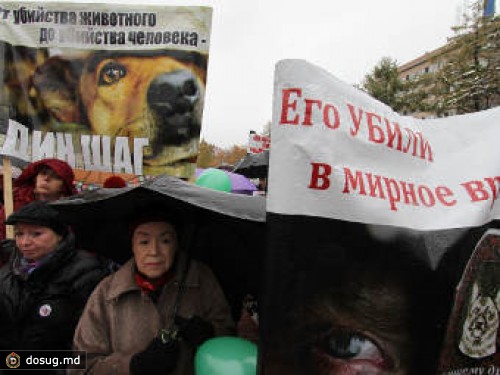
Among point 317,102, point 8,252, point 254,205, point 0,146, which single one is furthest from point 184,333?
point 0,146

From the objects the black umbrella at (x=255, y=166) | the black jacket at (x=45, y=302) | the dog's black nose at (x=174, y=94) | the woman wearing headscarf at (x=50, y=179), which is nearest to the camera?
the black jacket at (x=45, y=302)

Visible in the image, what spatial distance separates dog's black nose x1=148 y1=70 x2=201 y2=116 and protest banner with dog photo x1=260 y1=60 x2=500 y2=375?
7.81ft

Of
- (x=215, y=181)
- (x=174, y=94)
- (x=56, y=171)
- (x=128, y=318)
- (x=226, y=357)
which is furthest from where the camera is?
(x=215, y=181)

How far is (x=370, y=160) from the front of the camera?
1493 mm

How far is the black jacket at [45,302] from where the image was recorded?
211 centimetres

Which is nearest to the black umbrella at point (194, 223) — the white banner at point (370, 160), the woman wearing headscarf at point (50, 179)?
the white banner at point (370, 160)

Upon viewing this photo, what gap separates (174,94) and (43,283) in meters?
2.00

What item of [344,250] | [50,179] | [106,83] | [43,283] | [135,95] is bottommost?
[43,283]

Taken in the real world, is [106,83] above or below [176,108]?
above

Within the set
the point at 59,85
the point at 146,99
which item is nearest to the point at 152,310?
the point at 146,99

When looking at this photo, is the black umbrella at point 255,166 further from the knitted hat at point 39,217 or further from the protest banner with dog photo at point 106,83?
the knitted hat at point 39,217

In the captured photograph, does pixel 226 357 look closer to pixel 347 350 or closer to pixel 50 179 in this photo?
pixel 347 350

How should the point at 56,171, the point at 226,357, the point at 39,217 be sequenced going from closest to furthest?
1. the point at 226,357
2. the point at 39,217
3. the point at 56,171

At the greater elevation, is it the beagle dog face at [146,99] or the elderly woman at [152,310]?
the beagle dog face at [146,99]
